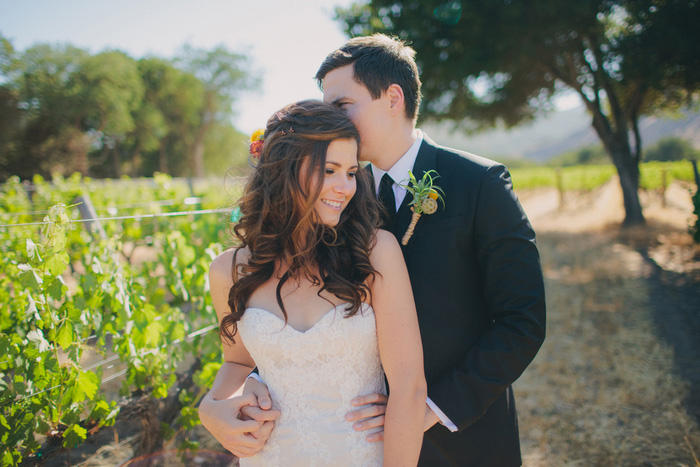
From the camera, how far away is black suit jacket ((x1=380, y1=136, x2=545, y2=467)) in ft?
4.81

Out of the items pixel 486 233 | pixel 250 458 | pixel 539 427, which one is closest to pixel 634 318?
pixel 539 427

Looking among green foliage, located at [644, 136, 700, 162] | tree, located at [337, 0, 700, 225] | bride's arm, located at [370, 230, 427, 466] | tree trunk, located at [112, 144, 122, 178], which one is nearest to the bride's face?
bride's arm, located at [370, 230, 427, 466]

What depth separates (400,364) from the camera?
1447 mm

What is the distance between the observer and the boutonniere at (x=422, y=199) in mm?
1564

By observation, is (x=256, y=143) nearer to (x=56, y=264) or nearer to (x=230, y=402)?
(x=230, y=402)

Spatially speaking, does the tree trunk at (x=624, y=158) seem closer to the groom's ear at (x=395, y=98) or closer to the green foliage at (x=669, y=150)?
the green foliage at (x=669, y=150)

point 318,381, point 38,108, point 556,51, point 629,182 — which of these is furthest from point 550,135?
point 318,381

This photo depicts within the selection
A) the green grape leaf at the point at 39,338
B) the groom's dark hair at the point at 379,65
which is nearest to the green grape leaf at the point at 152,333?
the green grape leaf at the point at 39,338

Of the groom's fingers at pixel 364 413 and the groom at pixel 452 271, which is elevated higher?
the groom at pixel 452 271

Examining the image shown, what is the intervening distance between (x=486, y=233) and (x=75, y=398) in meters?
2.37

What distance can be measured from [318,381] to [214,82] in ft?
159

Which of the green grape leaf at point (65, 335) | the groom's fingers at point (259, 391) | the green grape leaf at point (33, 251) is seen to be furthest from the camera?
the green grape leaf at point (65, 335)

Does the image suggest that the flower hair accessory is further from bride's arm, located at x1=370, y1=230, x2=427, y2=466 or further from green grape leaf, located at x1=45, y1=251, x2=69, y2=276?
green grape leaf, located at x1=45, y1=251, x2=69, y2=276

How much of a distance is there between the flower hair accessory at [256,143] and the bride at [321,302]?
0.07 meters
